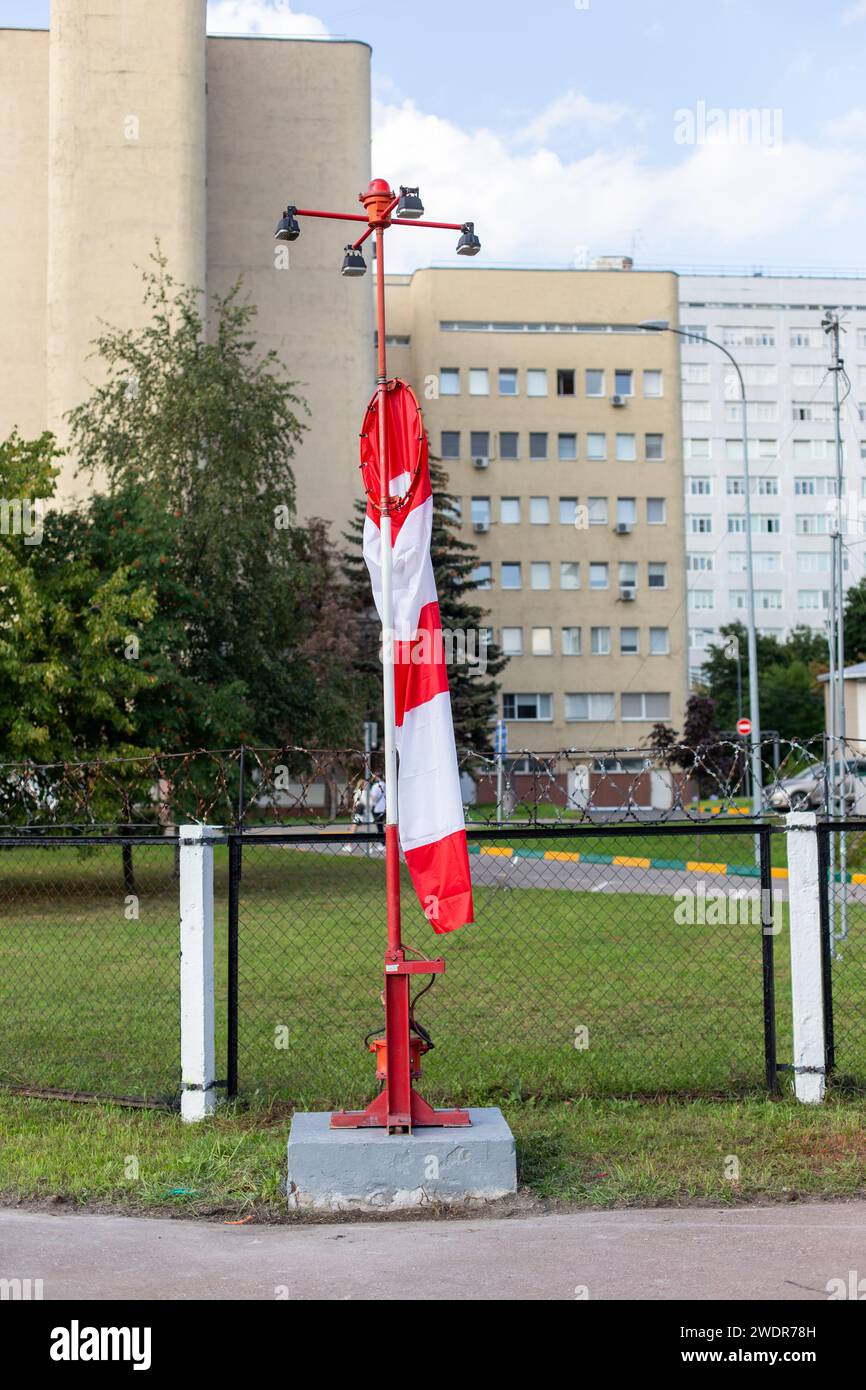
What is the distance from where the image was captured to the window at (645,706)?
69.6 meters

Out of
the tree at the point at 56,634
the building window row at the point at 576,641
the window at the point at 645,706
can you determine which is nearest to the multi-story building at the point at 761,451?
the building window row at the point at 576,641

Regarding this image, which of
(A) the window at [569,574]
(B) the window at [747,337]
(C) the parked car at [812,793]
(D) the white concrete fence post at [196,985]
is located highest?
(B) the window at [747,337]

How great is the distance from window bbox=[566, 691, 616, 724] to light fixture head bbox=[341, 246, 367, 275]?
2452 inches

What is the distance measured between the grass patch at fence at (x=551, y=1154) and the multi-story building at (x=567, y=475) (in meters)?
60.9

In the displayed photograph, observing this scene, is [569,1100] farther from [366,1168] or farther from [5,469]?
[5,469]

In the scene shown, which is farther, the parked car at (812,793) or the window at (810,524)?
→ the window at (810,524)

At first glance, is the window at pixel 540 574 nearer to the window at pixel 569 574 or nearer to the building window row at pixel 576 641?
the window at pixel 569 574

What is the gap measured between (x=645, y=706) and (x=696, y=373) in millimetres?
56293

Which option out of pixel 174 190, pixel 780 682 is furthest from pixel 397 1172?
pixel 780 682

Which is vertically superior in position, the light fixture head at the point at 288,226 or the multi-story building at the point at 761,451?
the multi-story building at the point at 761,451

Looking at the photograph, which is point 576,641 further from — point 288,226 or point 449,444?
point 288,226

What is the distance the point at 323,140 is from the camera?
55781mm
